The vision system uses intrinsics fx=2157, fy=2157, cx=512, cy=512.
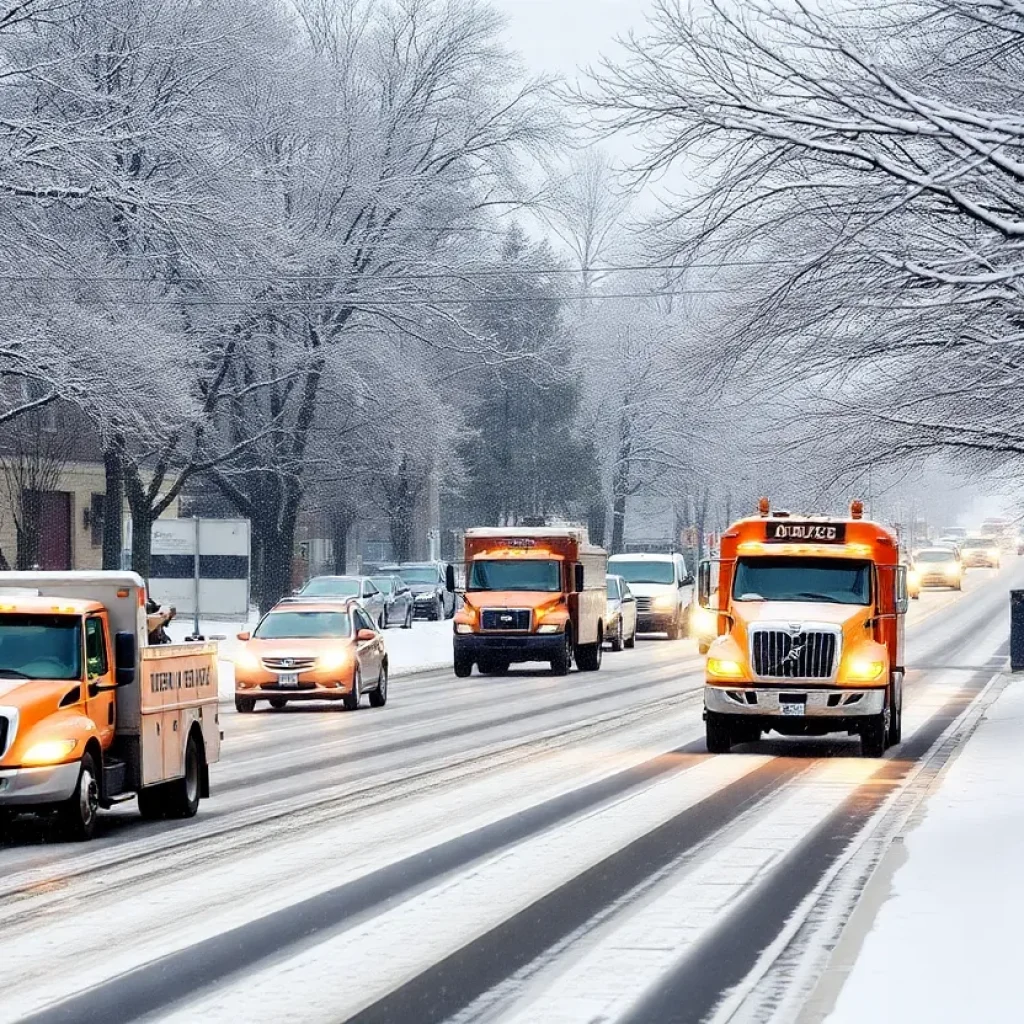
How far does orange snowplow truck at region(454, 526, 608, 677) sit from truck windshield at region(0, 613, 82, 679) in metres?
25.2

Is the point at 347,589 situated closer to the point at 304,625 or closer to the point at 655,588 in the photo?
the point at 655,588

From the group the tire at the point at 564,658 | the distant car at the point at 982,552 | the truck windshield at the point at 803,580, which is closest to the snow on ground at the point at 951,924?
the truck windshield at the point at 803,580

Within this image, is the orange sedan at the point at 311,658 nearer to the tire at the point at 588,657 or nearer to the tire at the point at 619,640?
the tire at the point at 588,657

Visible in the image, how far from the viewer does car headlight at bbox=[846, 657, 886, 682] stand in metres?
22.9

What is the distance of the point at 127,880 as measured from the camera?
43.9 feet

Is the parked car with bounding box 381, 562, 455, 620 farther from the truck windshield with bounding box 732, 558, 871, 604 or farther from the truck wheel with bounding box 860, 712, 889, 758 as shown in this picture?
the truck wheel with bounding box 860, 712, 889, 758

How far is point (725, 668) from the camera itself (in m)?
23.2

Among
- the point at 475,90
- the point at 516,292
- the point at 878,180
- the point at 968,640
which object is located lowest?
the point at 968,640

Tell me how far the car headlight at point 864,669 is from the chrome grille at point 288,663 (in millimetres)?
10389

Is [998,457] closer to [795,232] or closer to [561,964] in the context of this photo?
[795,232]

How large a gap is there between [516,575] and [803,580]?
59.4 ft

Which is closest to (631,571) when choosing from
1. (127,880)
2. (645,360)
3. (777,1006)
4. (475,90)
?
(475,90)

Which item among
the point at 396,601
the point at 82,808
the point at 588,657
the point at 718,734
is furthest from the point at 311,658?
the point at 396,601

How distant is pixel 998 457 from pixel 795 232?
10.3 m
